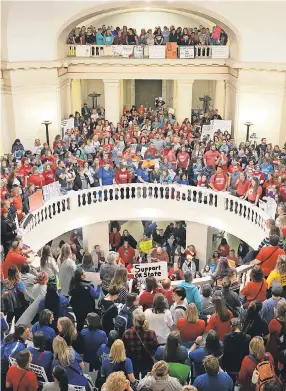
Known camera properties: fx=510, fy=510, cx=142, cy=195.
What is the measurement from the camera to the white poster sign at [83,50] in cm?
1904

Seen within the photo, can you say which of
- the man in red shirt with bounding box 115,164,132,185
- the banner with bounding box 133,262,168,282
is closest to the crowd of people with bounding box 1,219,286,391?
the banner with bounding box 133,262,168,282

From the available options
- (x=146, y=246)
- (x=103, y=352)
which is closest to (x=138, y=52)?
(x=146, y=246)

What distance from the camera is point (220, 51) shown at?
1873cm

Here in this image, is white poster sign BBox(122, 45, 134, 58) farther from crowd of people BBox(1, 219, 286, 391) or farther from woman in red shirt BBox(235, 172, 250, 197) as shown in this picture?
crowd of people BBox(1, 219, 286, 391)

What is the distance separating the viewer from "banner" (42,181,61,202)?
1222 cm

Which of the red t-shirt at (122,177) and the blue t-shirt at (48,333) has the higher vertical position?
the blue t-shirt at (48,333)

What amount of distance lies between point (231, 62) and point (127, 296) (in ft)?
45.0

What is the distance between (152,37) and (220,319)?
14804mm

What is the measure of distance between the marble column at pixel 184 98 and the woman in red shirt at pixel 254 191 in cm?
805

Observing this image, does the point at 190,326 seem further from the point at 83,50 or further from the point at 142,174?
the point at 83,50

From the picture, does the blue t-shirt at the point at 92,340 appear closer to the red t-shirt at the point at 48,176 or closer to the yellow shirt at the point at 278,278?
the yellow shirt at the point at 278,278

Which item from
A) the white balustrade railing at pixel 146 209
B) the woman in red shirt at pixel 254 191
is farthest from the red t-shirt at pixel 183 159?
the woman in red shirt at pixel 254 191

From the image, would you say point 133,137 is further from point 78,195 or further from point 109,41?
point 109,41

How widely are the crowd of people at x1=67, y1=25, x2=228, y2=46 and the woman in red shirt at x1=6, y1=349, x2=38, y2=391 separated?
15.6 metres
